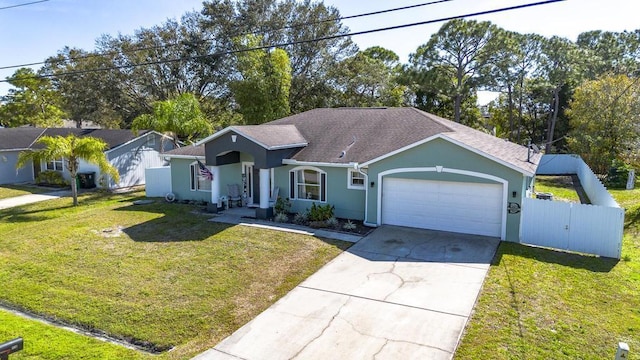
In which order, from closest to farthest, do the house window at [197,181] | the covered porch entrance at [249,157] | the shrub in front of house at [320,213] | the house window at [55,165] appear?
1. the shrub in front of house at [320,213]
2. the covered porch entrance at [249,157]
3. the house window at [197,181]
4. the house window at [55,165]

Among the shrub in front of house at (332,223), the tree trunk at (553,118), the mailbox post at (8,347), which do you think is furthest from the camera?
the tree trunk at (553,118)

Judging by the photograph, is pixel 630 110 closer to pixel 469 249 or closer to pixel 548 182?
pixel 548 182

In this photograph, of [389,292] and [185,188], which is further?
[185,188]

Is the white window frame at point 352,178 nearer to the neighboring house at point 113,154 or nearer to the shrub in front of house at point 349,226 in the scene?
the shrub in front of house at point 349,226

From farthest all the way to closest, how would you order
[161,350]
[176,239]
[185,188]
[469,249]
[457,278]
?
[185,188] → [176,239] → [469,249] → [457,278] → [161,350]

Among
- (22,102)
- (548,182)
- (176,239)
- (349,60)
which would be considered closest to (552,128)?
(548,182)

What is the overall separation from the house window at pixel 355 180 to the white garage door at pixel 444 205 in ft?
3.68

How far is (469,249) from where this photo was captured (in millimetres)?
12461

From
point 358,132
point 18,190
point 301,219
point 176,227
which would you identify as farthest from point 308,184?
point 18,190

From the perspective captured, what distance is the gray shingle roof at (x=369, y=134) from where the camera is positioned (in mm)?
16016

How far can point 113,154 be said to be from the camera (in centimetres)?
2489

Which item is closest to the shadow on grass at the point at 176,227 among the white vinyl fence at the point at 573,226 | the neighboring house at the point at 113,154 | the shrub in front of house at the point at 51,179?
the neighboring house at the point at 113,154

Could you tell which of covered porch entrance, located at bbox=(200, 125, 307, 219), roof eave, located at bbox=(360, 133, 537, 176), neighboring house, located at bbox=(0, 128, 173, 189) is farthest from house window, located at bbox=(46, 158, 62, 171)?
roof eave, located at bbox=(360, 133, 537, 176)

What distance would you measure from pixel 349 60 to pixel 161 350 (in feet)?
111
